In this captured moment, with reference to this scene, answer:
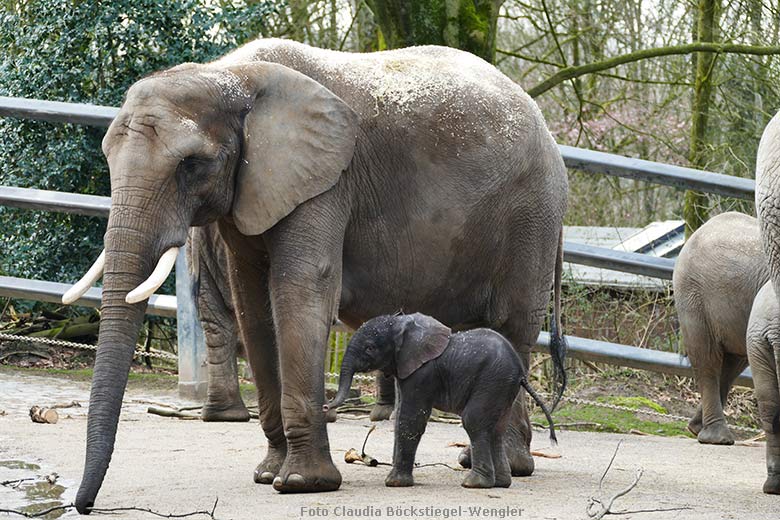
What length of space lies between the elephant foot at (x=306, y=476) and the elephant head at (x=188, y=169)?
2.66ft

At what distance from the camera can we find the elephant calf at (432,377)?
5871mm

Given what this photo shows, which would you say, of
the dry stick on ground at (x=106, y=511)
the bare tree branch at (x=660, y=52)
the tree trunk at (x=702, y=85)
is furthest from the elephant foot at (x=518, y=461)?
the tree trunk at (x=702, y=85)

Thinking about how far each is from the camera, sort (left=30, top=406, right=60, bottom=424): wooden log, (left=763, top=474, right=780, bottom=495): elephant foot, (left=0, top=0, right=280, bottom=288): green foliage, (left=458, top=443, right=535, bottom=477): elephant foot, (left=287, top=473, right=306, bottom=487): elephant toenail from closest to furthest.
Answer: (left=287, top=473, right=306, bottom=487): elephant toenail
(left=763, top=474, right=780, bottom=495): elephant foot
(left=458, top=443, right=535, bottom=477): elephant foot
(left=30, top=406, right=60, bottom=424): wooden log
(left=0, top=0, right=280, bottom=288): green foliage

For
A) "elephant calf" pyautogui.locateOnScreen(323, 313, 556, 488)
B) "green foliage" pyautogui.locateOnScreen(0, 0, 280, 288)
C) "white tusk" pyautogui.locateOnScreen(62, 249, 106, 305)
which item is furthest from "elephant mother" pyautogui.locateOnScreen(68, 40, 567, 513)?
"green foliage" pyautogui.locateOnScreen(0, 0, 280, 288)

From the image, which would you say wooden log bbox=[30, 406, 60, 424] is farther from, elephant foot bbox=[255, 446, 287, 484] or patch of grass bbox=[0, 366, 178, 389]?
elephant foot bbox=[255, 446, 287, 484]

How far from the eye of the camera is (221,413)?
8633 millimetres

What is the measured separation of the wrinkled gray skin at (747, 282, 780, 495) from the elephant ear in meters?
2.10

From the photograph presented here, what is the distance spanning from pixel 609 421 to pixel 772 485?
131 inches

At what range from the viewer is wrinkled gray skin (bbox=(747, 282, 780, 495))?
6.20 m

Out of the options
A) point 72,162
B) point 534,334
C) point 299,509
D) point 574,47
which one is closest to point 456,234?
point 534,334

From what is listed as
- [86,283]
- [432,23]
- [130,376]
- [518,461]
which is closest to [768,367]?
[518,461]

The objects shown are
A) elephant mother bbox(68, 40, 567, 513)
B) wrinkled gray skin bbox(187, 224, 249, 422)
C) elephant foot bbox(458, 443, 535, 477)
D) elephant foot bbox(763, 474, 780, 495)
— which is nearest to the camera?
elephant mother bbox(68, 40, 567, 513)

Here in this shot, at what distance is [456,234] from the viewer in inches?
259

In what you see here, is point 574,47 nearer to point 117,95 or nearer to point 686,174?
point 117,95
